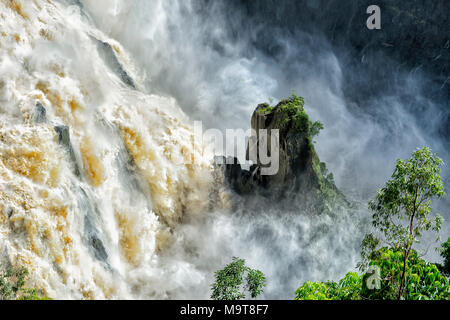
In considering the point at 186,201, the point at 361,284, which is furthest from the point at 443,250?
the point at 186,201

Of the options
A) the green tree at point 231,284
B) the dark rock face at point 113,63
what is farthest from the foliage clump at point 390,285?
the dark rock face at point 113,63

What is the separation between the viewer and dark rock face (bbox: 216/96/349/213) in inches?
616

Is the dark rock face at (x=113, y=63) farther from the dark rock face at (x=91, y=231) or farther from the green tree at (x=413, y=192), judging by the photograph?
the green tree at (x=413, y=192)

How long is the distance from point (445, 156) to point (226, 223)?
572 inches

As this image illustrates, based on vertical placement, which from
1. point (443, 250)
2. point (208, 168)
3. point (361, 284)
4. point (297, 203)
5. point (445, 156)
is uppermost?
point (445, 156)

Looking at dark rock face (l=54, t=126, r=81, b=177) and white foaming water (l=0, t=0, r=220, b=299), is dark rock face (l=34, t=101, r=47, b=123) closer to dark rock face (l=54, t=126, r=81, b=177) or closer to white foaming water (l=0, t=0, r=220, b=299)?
white foaming water (l=0, t=0, r=220, b=299)

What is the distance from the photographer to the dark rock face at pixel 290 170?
15.6 metres

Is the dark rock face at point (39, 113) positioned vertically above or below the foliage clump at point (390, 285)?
above

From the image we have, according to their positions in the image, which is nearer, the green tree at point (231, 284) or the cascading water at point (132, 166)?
the green tree at point (231, 284)

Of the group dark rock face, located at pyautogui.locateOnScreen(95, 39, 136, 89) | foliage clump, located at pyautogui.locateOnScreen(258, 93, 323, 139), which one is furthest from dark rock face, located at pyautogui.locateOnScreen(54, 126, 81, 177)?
foliage clump, located at pyautogui.locateOnScreen(258, 93, 323, 139)

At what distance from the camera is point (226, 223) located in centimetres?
→ 1488

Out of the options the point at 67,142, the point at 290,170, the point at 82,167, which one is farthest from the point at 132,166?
the point at 290,170

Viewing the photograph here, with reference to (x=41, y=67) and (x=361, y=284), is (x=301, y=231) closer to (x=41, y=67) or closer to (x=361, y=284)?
(x=361, y=284)

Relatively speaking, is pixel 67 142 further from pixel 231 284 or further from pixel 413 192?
pixel 413 192
